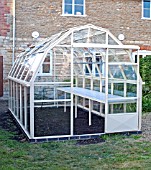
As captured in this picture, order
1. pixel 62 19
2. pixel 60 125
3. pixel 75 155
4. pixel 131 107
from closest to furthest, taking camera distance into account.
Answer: pixel 75 155 → pixel 131 107 → pixel 60 125 → pixel 62 19

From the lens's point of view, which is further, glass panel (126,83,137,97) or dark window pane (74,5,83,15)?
dark window pane (74,5,83,15)

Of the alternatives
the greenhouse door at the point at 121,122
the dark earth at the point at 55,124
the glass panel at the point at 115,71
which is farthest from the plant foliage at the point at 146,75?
the greenhouse door at the point at 121,122

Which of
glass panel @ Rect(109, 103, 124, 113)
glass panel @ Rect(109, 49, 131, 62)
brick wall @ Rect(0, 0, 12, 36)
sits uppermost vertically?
brick wall @ Rect(0, 0, 12, 36)

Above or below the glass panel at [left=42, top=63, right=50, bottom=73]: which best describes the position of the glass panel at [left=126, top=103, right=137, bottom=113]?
below

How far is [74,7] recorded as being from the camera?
53.5 ft

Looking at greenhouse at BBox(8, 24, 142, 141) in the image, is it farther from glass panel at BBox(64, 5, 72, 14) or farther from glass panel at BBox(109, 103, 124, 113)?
glass panel at BBox(64, 5, 72, 14)

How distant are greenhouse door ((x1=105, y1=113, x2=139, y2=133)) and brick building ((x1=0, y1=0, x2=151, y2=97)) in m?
8.57

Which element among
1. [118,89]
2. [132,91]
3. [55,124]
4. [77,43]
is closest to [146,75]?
[118,89]

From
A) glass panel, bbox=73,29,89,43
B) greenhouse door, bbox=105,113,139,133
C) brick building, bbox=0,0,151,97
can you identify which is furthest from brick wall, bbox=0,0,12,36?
greenhouse door, bbox=105,113,139,133

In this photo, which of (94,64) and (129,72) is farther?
(94,64)

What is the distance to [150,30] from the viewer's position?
17.5m

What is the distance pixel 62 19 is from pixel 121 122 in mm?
9209

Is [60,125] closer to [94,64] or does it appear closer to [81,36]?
[81,36]

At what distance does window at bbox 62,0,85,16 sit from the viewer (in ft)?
53.2
